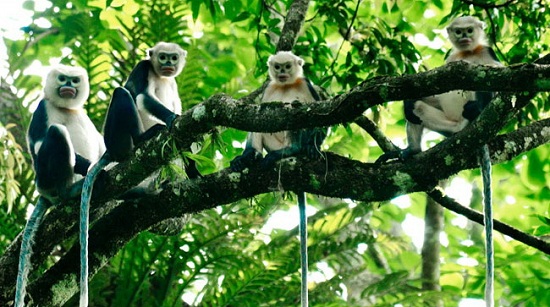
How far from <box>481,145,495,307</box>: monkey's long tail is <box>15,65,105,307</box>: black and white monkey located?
309cm

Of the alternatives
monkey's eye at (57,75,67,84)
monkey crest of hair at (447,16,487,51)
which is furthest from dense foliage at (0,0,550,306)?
monkey's eye at (57,75,67,84)

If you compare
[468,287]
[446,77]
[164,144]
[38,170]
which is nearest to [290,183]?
[164,144]

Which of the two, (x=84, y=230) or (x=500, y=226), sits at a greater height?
(x=500, y=226)

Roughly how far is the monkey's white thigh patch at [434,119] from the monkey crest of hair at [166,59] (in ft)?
7.40

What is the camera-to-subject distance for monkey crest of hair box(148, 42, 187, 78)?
7516 millimetres

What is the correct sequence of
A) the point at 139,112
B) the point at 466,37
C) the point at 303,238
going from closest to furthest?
the point at 303,238, the point at 139,112, the point at 466,37

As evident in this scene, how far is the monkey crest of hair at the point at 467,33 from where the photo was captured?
7.51 metres

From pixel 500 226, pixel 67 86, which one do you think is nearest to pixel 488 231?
pixel 500 226

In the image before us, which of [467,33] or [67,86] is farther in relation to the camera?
[467,33]

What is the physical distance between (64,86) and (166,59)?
977 mm

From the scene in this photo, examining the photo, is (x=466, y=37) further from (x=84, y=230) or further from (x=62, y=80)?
(x=84, y=230)

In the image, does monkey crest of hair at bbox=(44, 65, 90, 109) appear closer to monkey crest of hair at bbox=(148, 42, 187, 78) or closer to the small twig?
monkey crest of hair at bbox=(148, 42, 187, 78)

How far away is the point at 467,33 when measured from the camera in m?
7.53

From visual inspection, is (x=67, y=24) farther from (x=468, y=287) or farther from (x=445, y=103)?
(x=468, y=287)
